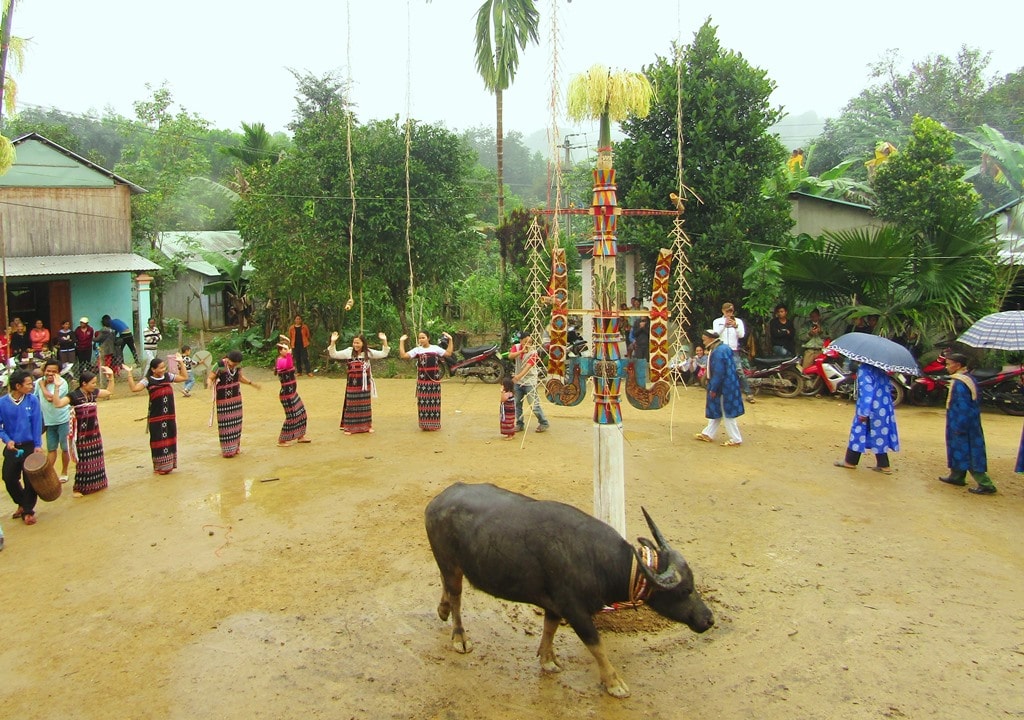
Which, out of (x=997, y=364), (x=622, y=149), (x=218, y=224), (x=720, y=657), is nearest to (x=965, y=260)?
(x=997, y=364)

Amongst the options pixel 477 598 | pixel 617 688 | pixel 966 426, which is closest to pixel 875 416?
pixel 966 426

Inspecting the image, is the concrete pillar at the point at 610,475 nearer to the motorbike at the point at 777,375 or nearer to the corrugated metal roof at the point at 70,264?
the motorbike at the point at 777,375

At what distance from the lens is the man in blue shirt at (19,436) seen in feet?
24.5

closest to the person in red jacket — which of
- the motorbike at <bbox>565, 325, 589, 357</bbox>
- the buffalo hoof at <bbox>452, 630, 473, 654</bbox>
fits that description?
the motorbike at <bbox>565, 325, 589, 357</bbox>

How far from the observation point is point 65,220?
18.2m

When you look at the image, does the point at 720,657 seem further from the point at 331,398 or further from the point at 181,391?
the point at 181,391

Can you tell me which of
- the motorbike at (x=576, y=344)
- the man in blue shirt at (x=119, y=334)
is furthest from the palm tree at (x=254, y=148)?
the motorbike at (x=576, y=344)

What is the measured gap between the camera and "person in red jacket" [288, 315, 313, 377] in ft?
56.3

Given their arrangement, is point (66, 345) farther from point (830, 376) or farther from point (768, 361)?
point (830, 376)

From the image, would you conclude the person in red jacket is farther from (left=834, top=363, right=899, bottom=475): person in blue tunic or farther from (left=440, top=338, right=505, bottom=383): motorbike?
(left=834, top=363, right=899, bottom=475): person in blue tunic

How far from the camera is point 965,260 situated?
492 inches

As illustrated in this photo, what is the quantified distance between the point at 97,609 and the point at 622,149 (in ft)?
41.2

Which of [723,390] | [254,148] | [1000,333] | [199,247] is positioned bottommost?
[723,390]

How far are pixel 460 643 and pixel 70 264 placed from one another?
16.5 m
